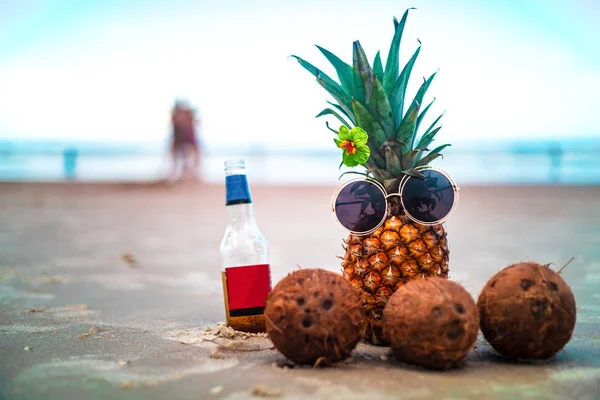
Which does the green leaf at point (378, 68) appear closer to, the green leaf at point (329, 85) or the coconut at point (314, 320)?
the green leaf at point (329, 85)

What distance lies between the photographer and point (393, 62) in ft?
12.2

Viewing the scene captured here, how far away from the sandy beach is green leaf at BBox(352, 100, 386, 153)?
105 centimetres

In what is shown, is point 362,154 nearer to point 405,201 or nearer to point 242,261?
point 405,201

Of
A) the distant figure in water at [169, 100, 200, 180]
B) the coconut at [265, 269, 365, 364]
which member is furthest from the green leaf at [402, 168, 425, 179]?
the distant figure in water at [169, 100, 200, 180]

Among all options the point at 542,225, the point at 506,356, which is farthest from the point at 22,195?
the point at 506,356

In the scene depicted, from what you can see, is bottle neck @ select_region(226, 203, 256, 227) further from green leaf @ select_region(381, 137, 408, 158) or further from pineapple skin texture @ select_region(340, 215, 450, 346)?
green leaf @ select_region(381, 137, 408, 158)

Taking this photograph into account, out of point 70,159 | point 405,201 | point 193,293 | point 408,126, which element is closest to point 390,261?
point 405,201

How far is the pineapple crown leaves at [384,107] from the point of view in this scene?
3619 mm

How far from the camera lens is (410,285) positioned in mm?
3102

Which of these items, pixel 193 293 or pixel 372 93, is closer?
pixel 372 93

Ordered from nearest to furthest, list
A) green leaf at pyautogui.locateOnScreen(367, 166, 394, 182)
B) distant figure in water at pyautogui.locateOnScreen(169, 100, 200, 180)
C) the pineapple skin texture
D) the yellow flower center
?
the pineapple skin texture → the yellow flower center → green leaf at pyautogui.locateOnScreen(367, 166, 394, 182) → distant figure in water at pyautogui.locateOnScreen(169, 100, 200, 180)

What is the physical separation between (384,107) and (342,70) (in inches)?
14.3

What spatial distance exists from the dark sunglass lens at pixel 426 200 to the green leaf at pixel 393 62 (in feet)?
1.93

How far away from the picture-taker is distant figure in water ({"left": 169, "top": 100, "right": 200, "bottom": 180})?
17.6 meters
